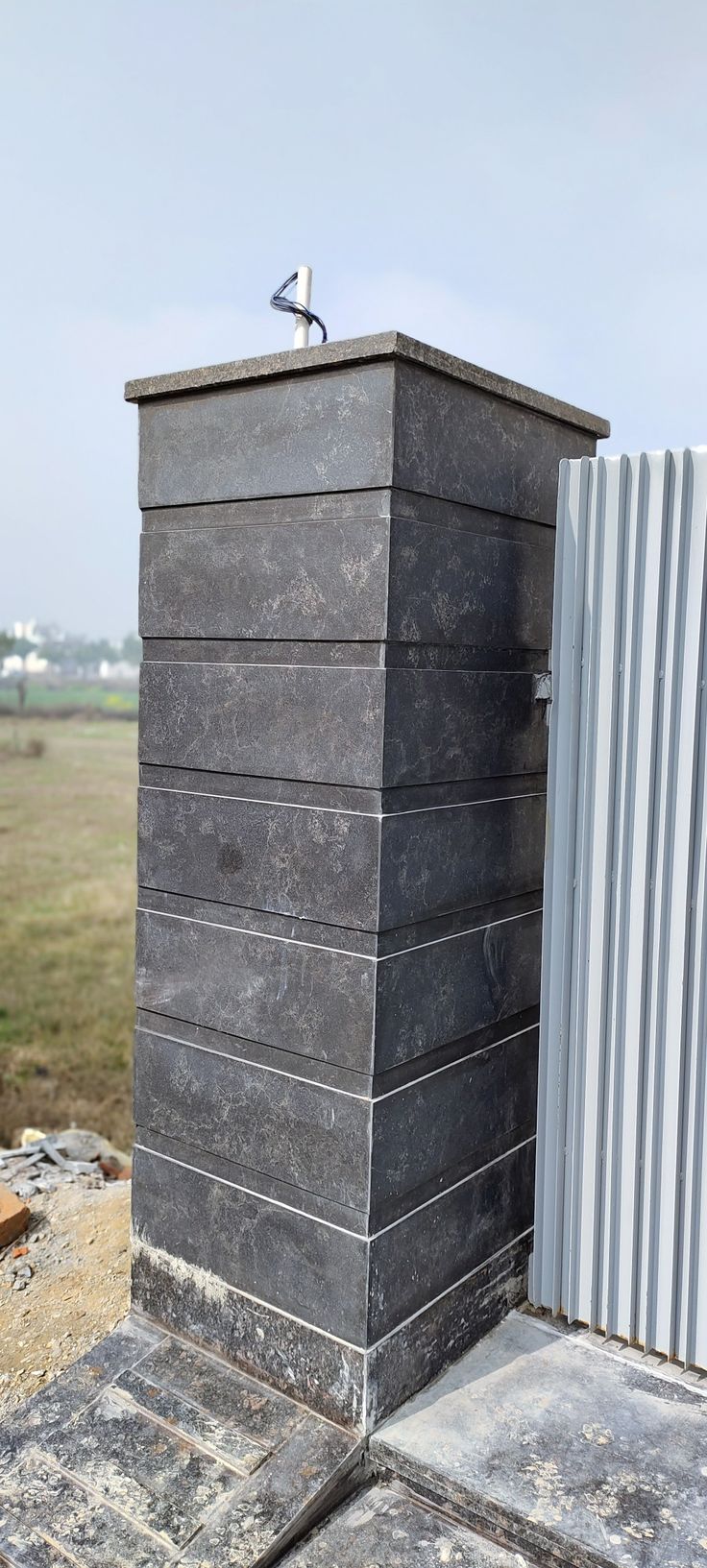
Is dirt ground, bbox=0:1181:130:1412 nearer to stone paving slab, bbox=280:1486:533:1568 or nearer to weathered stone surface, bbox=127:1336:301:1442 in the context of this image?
weathered stone surface, bbox=127:1336:301:1442

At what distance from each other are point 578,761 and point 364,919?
0.64 m

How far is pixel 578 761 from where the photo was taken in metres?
2.21

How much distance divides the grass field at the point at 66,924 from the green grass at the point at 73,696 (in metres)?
0.22

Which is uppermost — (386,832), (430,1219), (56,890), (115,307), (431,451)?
(115,307)

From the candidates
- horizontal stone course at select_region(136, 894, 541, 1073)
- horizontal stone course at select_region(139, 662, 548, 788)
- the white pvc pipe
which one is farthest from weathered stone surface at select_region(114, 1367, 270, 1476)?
the white pvc pipe

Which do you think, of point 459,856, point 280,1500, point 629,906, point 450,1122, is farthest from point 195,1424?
point 629,906

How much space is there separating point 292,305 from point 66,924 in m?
8.79

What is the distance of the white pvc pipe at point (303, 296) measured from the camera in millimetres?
2207

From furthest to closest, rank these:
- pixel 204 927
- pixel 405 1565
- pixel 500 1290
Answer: pixel 500 1290 < pixel 204 927 < pixel 405 1565

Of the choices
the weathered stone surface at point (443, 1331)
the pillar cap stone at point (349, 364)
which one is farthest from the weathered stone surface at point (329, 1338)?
the pillar cap stone at point (349, 364)

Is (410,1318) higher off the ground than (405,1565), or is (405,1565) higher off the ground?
(410,1318)

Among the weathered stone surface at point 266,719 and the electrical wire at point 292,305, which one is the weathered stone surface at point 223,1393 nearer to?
the weathered stone surface at point 266,719

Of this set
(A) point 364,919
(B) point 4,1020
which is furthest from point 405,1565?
(B) point 4,1020

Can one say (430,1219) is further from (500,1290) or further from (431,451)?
(431,451)
